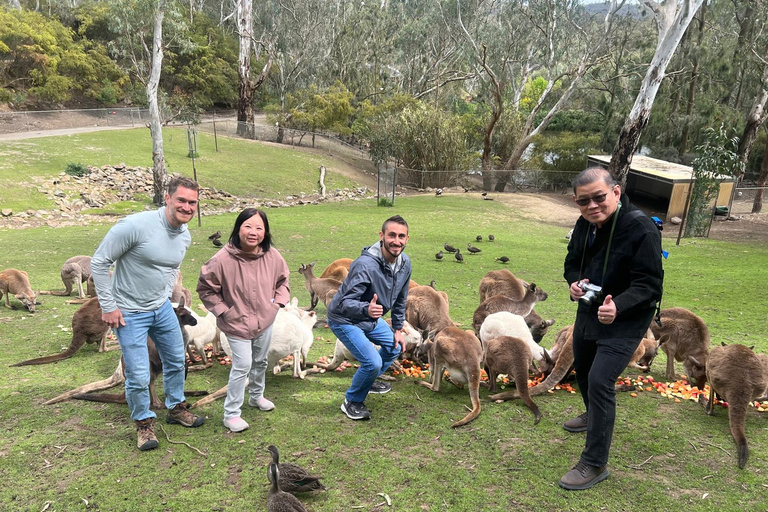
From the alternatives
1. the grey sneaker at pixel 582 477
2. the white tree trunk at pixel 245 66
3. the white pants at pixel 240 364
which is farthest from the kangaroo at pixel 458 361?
the white tree trunk at pixel 245 66

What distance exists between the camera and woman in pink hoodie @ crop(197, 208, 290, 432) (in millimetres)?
4441

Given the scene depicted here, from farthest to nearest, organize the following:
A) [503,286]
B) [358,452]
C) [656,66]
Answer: [656,66]
[503,286]
[358,452]

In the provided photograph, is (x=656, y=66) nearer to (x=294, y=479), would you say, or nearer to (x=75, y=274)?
(x=75, y=274)

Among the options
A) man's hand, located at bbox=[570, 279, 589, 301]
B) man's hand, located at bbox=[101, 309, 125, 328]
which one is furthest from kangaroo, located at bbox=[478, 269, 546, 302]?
man's hand, located at bbox=[101, 309, 125, 328]

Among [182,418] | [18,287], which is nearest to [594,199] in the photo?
[182,418]

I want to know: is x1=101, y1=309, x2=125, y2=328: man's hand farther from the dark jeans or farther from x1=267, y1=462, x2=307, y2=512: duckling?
the dark jeans

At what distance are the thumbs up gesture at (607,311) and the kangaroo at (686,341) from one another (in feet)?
8.76

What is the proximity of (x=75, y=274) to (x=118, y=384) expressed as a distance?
4476mm

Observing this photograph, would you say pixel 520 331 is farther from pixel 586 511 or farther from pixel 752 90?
pixel 752 90

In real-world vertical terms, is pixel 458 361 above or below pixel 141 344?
below

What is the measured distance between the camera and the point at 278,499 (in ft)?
11.3

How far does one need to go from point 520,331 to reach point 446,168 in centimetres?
2744

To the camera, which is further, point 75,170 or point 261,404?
point 75,170

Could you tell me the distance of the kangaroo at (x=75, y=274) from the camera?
28.9 feet
